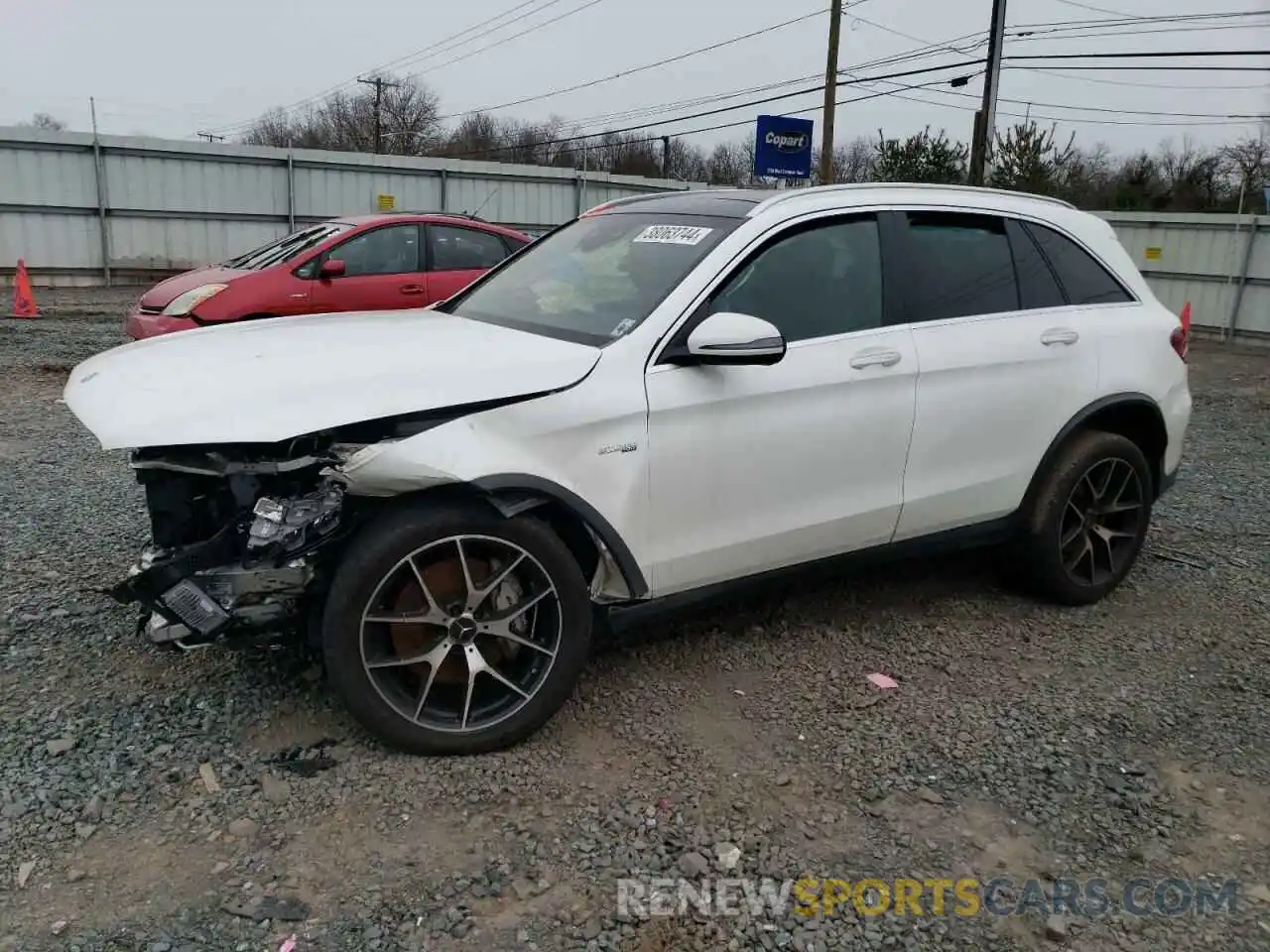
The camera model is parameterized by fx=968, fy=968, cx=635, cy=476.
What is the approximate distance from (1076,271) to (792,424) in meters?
1.83

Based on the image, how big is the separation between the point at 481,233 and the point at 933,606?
6.61 meters

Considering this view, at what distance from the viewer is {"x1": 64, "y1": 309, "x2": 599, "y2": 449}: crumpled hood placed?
102 inches

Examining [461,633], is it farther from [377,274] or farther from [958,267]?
[377,274]

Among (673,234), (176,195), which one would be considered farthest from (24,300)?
(673,234)

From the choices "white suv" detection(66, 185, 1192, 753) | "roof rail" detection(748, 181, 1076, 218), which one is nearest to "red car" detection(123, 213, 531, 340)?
"white suv" detection(66, 185, 1192, 753)

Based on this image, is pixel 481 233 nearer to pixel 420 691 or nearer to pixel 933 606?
pixel 933 606

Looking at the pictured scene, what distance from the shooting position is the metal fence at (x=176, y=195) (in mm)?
16375

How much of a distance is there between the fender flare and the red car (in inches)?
245

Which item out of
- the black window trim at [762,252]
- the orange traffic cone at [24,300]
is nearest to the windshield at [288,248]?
the orange traffic cone at [24,300]

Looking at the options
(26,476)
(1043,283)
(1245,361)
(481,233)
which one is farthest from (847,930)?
(1245,361)

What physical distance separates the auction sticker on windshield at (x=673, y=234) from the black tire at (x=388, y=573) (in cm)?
122

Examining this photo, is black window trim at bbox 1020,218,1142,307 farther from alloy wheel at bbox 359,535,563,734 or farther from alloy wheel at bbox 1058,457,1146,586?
alloy wheel at bbox 359,535,563,734

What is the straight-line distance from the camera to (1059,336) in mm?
4070

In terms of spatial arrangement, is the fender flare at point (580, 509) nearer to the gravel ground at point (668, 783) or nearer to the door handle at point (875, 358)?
the gravel ground at point (668, 783)
